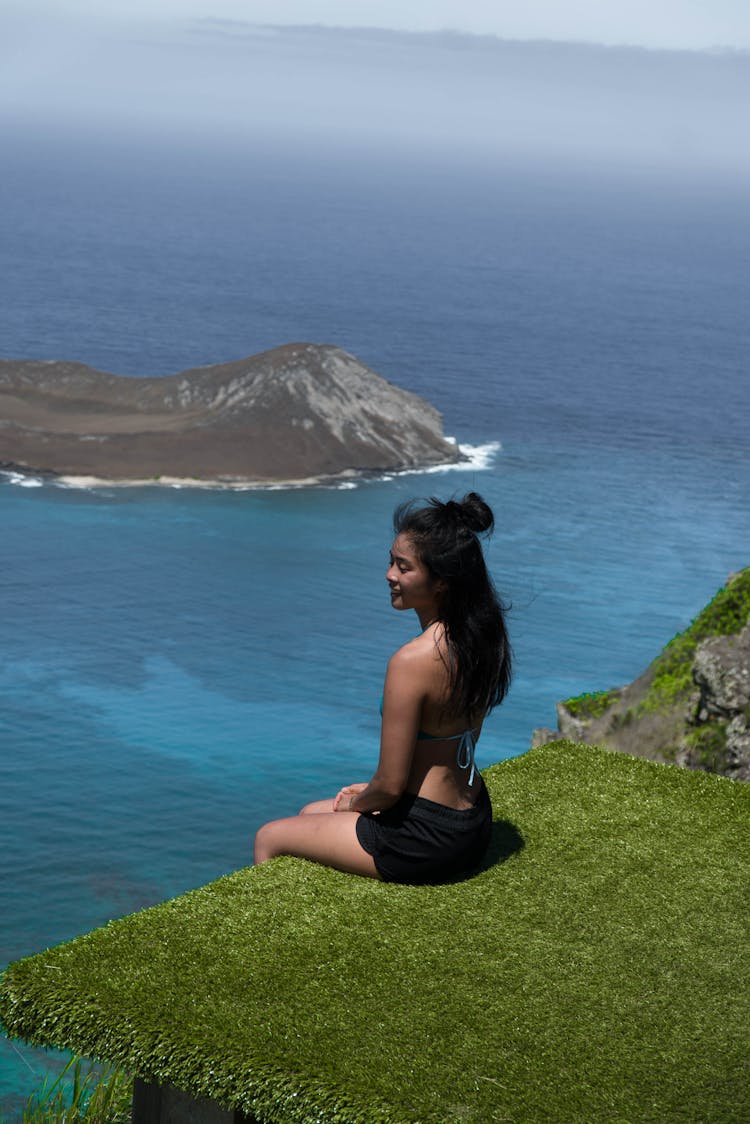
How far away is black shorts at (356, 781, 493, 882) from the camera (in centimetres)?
814

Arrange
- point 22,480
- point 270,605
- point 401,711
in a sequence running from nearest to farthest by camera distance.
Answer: point 401,711 < point 270,605 < point 22,480

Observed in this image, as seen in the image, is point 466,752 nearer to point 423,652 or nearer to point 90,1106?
point 423,652

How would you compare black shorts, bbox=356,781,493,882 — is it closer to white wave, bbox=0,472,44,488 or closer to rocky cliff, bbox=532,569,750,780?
rocky cliff, bbox=532,569,750,780

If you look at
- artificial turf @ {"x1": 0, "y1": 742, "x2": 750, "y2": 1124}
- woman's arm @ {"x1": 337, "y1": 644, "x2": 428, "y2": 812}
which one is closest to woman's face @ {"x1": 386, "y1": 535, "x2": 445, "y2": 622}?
woman's arm @ {"x1": 337, "y1": 644, "x2": 428, "y2": 812}

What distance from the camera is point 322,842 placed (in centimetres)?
851

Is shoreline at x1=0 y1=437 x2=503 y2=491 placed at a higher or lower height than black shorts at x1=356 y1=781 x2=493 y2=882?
lower

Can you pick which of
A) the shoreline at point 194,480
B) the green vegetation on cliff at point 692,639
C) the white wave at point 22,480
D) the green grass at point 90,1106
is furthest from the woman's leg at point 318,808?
the white wave at point 22,480

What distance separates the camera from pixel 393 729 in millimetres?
7859

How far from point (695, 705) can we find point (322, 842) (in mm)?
8015

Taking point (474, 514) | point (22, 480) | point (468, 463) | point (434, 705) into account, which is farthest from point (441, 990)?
point (468, 463)

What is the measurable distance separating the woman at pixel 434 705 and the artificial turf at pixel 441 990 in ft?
0.96

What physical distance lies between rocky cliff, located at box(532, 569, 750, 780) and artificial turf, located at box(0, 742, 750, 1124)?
5.20 meters

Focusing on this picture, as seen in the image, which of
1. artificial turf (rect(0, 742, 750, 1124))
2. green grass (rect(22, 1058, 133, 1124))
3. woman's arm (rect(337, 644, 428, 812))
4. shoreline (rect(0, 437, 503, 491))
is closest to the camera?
artificial turf (rect(0, 742, 750, 1124))

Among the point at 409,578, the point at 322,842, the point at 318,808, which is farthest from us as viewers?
the point at 318,808
